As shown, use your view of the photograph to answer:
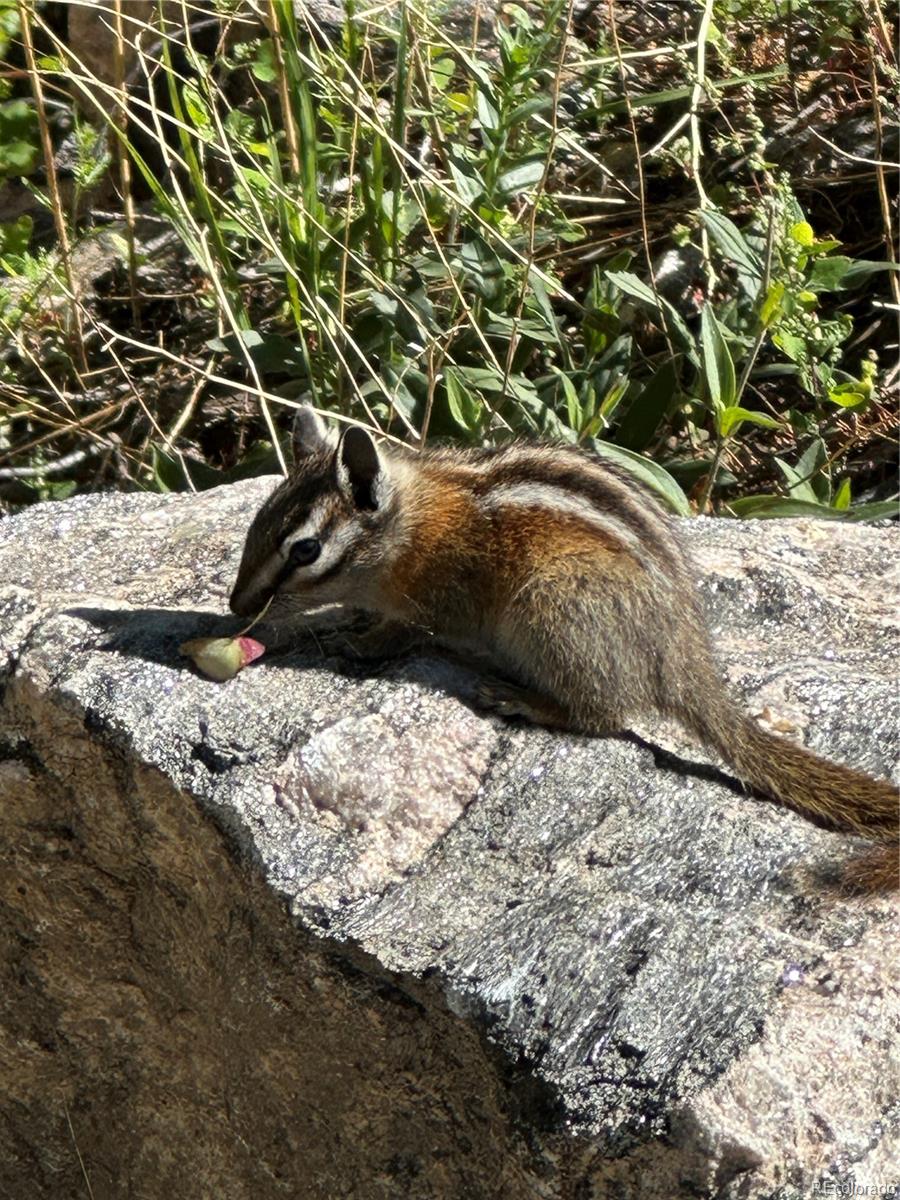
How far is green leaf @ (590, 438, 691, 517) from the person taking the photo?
488cm

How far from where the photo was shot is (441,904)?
2.85 metres

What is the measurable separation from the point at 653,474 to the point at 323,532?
1624 mm

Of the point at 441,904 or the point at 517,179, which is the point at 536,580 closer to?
the point at 441,904

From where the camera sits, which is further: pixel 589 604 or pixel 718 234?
pixel 718 234

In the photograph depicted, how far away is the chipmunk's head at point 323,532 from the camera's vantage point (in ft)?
11.6

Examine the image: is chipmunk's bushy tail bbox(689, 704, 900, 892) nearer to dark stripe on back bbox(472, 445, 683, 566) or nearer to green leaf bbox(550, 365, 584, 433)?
dark stripe on back bbox(472, 445, 683, 566)

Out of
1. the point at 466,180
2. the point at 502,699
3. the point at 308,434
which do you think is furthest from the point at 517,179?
the point at 502,699

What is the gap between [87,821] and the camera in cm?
333

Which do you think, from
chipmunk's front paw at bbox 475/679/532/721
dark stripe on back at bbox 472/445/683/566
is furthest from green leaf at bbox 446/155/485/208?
chipmunk's front paw at bbox 475/679/532/721

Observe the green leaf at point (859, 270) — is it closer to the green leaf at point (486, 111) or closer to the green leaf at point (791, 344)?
the green leaf at point (791, 344)

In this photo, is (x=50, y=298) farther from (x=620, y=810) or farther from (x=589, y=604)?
(x=620, y=810)

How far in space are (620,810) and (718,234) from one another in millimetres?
2411

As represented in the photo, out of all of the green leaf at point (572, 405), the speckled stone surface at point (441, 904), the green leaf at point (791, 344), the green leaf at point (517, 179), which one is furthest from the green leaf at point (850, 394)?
the green leaf at point (517, 179)

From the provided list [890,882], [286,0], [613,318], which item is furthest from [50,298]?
[890,882]
